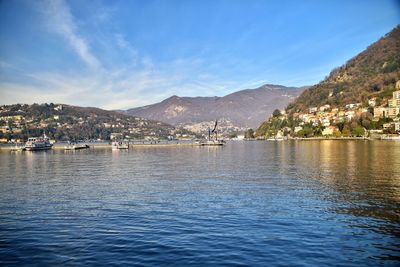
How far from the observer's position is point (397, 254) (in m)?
12.8

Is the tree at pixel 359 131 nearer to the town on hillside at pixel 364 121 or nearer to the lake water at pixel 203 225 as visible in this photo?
the town on hillside at pixel 364 121

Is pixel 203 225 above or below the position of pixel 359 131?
below

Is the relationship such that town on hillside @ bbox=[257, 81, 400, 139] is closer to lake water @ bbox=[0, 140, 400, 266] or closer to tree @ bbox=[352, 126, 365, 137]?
tree @ bbox=[352, 126, 365, 137]

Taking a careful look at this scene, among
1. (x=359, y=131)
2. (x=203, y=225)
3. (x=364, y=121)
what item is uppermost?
(x=364, y=121)

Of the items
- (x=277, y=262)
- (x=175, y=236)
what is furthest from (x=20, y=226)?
(x=277, y=262)

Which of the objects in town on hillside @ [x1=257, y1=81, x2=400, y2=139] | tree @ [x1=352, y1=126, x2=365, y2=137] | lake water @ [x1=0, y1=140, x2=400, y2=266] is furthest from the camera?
tree @ [x1=352, y1=126, x2=365, y2=137]

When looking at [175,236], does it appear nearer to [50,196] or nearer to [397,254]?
[397,254]

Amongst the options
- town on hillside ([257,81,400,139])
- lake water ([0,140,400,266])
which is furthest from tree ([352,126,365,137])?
lake water ([0,140,400,266])

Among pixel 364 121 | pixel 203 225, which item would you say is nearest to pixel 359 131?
pixel 364 121

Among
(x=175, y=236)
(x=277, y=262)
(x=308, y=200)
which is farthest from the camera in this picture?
(x=308, y=200)

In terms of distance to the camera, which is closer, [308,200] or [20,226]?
[20,226]

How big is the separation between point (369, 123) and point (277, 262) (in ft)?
552

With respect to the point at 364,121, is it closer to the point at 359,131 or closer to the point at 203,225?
the point at 359,131

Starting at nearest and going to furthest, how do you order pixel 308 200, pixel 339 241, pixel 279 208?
pixel 339 241 < pixel 279 208 < pixel 308 200
